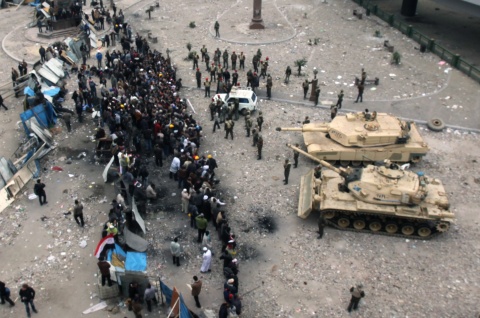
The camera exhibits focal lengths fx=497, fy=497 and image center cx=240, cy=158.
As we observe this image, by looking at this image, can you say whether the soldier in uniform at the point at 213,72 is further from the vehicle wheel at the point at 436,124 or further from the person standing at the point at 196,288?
the person standing at the point at 196,288

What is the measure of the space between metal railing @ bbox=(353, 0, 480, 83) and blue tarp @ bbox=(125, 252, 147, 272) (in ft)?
70.5

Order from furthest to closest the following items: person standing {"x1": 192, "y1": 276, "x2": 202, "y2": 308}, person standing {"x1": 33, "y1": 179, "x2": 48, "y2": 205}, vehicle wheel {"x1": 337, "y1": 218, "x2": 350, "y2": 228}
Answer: person standing {"x1": 33, "y1": 179, "x2": 48, "y2": 205}, vehicle wheel {"x1": 337, "y1": 218, "x2": 350, "y2": 228}, person standing {"x1": 192, "y1": 276, "x2": 202, "y2": 308}

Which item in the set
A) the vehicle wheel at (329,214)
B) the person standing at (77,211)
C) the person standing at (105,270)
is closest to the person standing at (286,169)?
the vehicle wheel at (329,214)

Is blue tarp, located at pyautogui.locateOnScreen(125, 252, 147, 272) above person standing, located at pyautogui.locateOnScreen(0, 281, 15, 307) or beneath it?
above

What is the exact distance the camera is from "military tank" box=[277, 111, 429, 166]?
65.5 ft

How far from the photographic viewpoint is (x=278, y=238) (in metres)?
17.0

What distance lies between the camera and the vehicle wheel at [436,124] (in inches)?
912

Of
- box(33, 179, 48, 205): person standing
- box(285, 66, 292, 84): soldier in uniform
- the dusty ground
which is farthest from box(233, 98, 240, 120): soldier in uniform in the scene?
box(33, 179, 48, 205): person standing

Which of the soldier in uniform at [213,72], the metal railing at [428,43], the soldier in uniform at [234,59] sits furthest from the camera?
the soldier in uniform at [234,59]

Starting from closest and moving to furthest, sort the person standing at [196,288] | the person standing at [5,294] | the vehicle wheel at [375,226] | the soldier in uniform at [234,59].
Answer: the person standing at [196,288], the person standing at [5,294], the vehicle wheel at [375,226], the soldier in uniform at [234,59]

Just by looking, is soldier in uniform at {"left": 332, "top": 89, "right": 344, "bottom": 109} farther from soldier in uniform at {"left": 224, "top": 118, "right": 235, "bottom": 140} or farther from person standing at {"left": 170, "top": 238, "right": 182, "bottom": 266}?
person standing at {"left": 170, "top": 238, "right": 182, "bottom": 266}

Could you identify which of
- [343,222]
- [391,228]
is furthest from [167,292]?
[391,228]

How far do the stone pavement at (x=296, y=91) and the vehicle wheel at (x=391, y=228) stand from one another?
8.85 metres

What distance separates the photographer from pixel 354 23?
1398 inches
